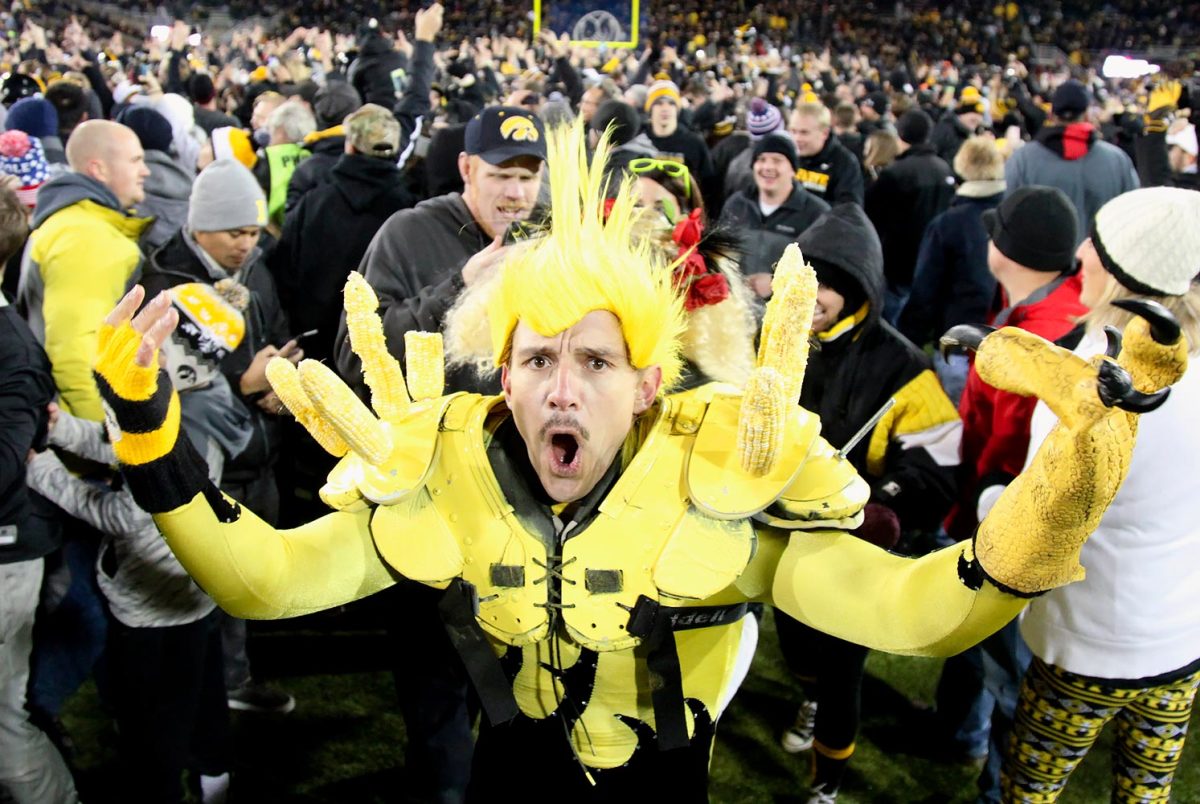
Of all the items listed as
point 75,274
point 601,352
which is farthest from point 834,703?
point 75,274

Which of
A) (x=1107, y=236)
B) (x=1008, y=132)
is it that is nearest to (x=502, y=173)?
(x=1107, y=236)

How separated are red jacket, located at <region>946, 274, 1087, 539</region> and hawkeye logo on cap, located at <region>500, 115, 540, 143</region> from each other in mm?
1413

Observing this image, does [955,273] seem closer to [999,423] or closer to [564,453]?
[999,423]

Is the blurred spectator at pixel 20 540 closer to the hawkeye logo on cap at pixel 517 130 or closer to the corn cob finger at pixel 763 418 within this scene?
the hawkeye logo on cap at pixel 517 130

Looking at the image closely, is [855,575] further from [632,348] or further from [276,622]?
[276,622]

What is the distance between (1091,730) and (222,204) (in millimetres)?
2580

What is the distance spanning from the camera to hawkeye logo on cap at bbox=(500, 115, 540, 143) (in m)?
2.87

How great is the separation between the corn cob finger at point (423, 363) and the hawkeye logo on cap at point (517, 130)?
1.22 meters

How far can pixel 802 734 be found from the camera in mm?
3275

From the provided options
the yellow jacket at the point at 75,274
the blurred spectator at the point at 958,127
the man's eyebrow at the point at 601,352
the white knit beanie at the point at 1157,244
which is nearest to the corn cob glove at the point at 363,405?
the man's eyebrow at the point at 601,352

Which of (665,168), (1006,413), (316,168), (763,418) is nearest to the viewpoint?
(763,418)

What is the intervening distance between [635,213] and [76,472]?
1.62 m

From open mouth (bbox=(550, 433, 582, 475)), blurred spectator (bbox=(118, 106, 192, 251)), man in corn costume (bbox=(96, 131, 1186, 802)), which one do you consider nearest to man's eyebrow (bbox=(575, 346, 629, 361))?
man in corn costume (bbox=(96, 131, 1186, 802))

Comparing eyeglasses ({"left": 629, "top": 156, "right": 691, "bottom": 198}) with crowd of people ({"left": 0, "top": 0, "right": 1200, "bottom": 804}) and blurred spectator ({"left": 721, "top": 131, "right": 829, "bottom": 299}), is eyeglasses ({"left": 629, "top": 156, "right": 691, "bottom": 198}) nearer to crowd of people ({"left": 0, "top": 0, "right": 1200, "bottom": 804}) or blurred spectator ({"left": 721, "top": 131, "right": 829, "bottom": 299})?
crowd of people ({"left": 0, "top": 0, "right": 1200, "bottom": 804})
